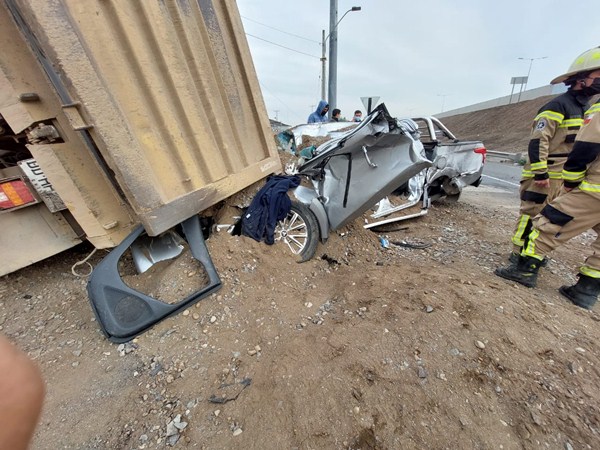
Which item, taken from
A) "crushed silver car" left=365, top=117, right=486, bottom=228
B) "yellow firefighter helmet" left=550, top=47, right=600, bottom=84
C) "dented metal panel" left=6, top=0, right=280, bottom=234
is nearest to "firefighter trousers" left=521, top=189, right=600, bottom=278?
"yellow firefighter helmet" left=550, top=47, right=600, bottom=84

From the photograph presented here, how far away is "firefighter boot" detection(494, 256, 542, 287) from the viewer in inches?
95.4

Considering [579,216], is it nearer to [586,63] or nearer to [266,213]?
[586,63]

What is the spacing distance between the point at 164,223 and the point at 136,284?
0.62 meters

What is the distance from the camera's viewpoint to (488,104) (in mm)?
36188

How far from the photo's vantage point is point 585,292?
7.32 ft

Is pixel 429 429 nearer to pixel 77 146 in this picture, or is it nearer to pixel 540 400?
pixel 540 400

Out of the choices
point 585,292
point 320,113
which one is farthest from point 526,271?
point 320,113

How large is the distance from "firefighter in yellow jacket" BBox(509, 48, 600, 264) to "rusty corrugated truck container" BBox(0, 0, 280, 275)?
9.95ft

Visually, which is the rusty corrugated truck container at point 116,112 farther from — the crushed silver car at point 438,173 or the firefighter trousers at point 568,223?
the firefighter trousers at point 568,223

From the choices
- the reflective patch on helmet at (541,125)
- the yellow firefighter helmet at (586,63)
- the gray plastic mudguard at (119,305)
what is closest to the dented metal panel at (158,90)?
the gray plastic mudguard at (119,305)

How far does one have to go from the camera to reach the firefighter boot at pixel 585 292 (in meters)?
2.20

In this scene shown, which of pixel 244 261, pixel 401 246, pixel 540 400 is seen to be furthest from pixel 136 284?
pixel 401 246

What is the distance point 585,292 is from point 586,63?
1988mm

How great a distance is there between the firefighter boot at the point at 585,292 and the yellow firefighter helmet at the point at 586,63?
180cm
